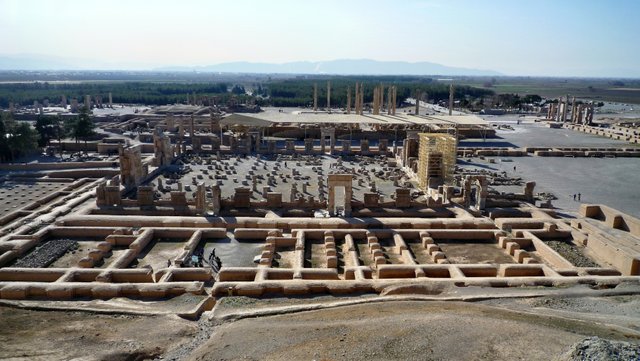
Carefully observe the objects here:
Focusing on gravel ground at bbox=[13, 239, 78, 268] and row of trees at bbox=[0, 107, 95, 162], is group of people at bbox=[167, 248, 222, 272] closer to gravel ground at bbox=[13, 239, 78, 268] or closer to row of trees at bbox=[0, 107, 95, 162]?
gravel ground at bbox=[13, 239, 78, 268]

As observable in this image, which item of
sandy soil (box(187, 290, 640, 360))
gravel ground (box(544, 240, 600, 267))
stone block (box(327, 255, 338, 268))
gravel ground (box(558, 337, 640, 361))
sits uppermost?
gravel ground (box(558, 337, 640, 361))

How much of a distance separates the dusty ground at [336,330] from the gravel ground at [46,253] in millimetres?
4091

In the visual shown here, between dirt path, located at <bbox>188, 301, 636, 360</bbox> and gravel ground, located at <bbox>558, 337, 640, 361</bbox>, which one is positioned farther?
dirt path, located at <bbox>188, 301, 636, 360</bbox>

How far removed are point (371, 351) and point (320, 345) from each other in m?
1.23

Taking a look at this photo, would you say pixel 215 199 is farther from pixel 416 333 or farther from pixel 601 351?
pixel 601 351

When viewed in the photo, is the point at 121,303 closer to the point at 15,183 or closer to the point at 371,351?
the point at 371,351

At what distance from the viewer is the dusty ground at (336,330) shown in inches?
418

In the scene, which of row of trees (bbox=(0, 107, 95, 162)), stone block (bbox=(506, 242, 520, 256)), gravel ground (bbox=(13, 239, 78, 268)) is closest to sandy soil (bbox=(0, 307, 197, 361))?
gravel ground (bbox=(13, 239, 78, 268))

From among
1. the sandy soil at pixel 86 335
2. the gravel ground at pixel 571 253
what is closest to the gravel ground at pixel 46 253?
the sandy soil at pixel 86 335

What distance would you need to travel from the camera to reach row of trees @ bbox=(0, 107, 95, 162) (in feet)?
121

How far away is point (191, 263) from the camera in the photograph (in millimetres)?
17250

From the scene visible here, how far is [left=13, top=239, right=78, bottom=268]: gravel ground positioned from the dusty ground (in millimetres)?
4091

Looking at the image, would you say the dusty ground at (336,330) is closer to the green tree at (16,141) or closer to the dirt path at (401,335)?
the dirt path at (401,335)

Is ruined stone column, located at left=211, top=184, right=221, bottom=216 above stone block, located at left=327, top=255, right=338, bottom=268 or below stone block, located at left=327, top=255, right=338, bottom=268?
above
